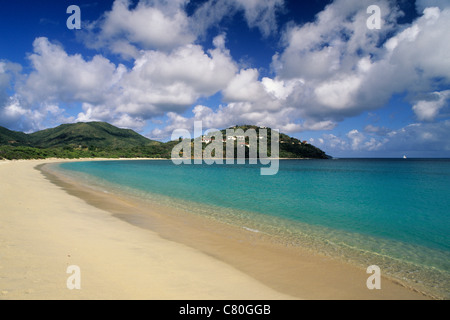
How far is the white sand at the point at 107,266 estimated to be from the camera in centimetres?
506

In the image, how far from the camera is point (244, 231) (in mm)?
11625

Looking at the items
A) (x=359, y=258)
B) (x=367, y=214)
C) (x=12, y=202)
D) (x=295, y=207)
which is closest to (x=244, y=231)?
(x=359, y=258)

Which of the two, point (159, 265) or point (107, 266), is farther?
point (159, 265)

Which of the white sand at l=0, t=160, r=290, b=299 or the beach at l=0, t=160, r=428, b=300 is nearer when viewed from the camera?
the white sand at l=0, t=160, r=290, b=299

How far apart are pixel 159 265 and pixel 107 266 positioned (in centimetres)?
139

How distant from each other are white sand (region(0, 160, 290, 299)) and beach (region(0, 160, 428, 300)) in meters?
0.02

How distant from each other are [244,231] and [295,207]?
8.42 metres

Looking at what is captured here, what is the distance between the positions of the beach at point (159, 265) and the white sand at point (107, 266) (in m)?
0.02

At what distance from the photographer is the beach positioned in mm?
5258

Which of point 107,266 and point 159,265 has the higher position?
point 107,266

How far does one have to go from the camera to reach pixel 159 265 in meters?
6.75

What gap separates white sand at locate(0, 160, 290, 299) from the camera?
5.06 metres

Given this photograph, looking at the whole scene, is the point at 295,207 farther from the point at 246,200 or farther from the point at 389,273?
the point at 389,273
